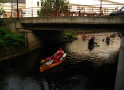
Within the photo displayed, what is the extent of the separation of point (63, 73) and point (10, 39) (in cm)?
1137

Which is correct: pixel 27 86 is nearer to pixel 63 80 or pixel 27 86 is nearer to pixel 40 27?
pixel 63 80

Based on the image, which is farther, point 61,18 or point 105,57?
point 105,57

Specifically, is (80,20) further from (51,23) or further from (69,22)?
(51,23)

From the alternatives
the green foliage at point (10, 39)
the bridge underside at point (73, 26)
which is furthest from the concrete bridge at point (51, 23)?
the green foliage at point (10, 39)

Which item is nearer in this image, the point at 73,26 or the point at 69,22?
the point at 69,22

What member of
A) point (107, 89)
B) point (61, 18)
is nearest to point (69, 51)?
point (61, 18)

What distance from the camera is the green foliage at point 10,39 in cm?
3216

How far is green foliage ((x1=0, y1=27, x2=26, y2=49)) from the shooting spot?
105ft

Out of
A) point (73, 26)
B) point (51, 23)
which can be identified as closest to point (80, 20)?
point (73, 26)

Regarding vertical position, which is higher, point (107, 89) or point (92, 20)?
point (92, 20)

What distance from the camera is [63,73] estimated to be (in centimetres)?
2603

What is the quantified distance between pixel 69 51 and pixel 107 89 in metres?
18.6

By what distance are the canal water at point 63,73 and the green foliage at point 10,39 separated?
6.62 feet

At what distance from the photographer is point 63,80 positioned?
2345 centimetres
